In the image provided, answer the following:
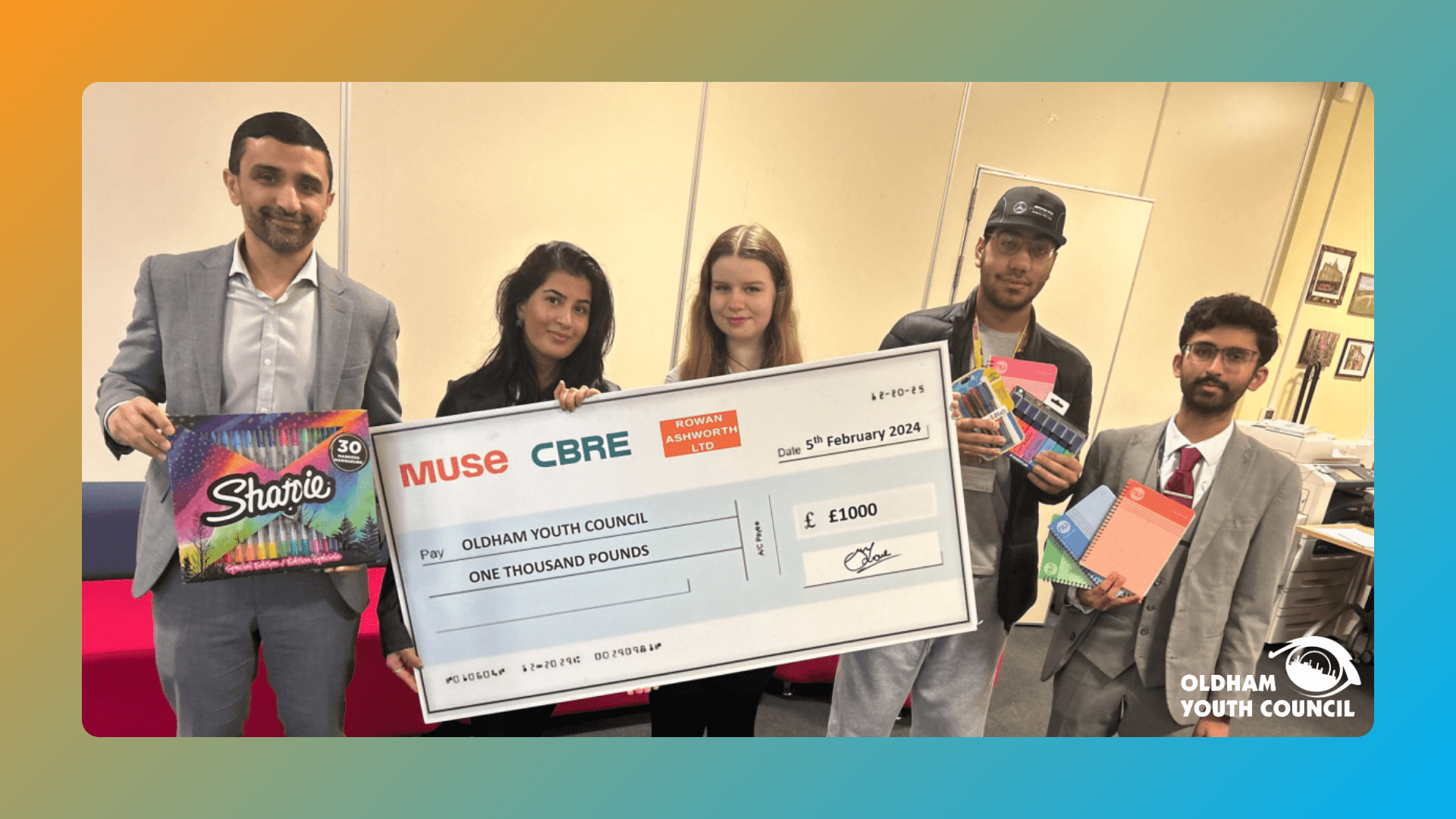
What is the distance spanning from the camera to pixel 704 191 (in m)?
1.73

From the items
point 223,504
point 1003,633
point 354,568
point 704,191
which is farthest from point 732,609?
point 223,504

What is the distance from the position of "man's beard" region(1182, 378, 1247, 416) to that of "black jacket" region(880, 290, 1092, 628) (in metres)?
0.24

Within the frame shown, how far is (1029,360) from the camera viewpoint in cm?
179

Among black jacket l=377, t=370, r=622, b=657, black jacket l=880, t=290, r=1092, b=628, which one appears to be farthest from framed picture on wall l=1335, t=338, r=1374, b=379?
black jacket l=377, t=370, r=622, b=657

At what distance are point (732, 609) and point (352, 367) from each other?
1.01 m

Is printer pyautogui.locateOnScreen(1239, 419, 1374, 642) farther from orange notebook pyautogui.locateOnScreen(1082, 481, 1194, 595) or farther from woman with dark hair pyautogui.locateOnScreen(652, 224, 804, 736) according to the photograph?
woman with dark hair pyautogui.locateOnScreen(652, 224, 804, 736)

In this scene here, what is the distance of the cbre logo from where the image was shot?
1707mm

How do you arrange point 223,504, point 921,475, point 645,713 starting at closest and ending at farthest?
1. point 223,504
2. point 921,475
3. point 645,713

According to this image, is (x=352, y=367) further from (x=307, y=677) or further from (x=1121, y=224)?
(x=1121, y=224)

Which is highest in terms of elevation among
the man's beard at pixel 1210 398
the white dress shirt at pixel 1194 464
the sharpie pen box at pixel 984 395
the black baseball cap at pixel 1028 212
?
the black baseball cap at pixel 1028 212

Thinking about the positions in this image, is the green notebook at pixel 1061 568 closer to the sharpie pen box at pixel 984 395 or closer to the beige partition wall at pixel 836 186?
the sharpie pen box at pixel 984 395

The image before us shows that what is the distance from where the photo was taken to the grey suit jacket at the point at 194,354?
163cm

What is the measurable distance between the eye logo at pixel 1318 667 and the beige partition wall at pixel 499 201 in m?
1.73
